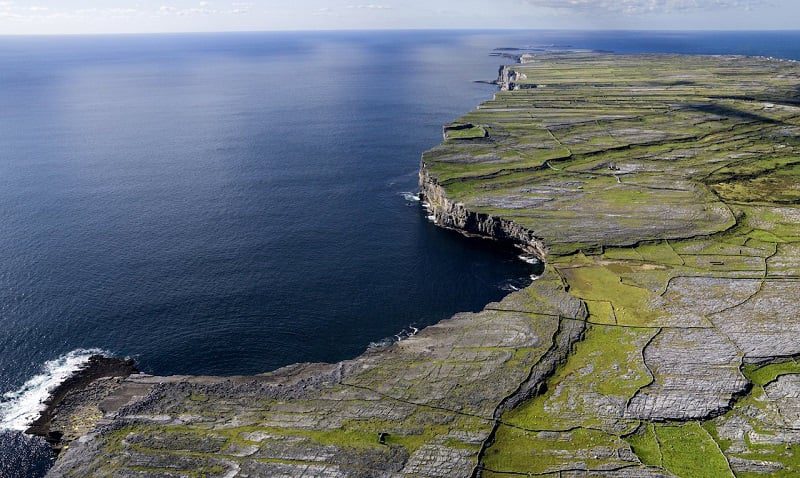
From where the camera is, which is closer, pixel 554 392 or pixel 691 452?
pixel 691 452

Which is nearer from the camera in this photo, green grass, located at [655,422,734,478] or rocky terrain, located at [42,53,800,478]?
green grass, located at [655,422,734,478]

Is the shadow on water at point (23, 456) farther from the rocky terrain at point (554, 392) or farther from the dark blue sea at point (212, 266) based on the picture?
the rocky terrain at point (554, 392)

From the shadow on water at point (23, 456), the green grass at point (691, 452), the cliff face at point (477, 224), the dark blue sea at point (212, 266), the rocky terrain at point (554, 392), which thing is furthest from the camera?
the cliff face at point (477, 224)

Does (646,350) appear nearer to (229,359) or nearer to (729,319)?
(729,319)

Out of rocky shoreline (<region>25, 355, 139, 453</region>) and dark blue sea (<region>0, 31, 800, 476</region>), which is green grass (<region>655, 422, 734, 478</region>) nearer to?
dark blue sea (<region>0, 31, 800, 476</region>)

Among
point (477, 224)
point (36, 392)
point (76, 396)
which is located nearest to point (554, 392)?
point (76, 396)

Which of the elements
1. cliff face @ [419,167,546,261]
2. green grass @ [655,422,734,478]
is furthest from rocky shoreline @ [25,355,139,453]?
cliff face @ [419,167,546,261]

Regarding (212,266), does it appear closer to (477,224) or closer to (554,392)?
(477,224)

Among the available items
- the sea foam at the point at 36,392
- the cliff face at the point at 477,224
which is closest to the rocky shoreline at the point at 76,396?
the sea foam at the point at 36,392
